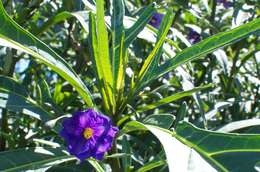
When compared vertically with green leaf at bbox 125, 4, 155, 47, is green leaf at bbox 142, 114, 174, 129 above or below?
below

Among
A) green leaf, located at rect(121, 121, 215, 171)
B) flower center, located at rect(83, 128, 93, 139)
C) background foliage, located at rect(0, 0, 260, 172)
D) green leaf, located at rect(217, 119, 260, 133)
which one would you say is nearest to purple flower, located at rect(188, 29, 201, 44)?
background foliage, located at rect(0, 0, 260, 172)

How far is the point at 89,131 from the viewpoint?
1103 millimetres

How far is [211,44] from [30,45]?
32 centimetres

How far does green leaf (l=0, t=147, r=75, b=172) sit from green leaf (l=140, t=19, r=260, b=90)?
214 mm

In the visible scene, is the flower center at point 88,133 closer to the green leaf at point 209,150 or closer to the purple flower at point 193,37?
the green leaf at point 209,150

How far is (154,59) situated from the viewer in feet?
3.43

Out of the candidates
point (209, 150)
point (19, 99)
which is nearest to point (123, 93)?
point (19, 99)

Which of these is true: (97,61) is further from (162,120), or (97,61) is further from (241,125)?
(241,125)

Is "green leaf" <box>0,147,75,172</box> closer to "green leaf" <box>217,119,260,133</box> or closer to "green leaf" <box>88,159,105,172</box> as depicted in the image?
"green leaf" <box>88,159,105,172</box>

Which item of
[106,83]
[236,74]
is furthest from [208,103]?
[106,83]

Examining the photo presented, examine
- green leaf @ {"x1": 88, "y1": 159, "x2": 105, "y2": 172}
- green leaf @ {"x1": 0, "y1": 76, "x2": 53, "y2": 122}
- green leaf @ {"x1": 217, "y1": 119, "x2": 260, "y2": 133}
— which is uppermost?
green leaf @ {"x1": 0, "y1": 76, "x2": 53, "y2": 122}

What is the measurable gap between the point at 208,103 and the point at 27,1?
69 cm

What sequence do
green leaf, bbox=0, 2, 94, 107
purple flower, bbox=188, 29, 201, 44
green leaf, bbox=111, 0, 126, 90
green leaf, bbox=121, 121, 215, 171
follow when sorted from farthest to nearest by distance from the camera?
purple flower, bbox=188, 29, 201, 44 < green leaf, bbox=111, 0, 126, 90 < green leaf, bbox=0, 2, 94, 107 < green leaf, bbox=121, 121, 215, 171

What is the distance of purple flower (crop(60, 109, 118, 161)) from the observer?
3.32 ft
